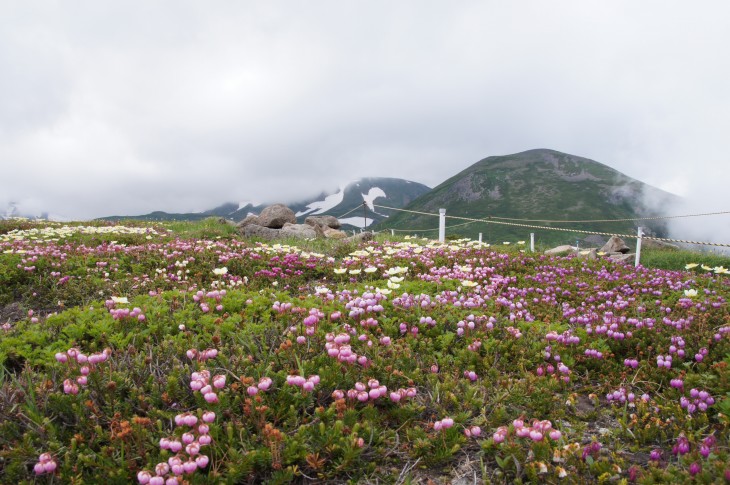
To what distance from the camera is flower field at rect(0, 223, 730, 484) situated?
2514 mm

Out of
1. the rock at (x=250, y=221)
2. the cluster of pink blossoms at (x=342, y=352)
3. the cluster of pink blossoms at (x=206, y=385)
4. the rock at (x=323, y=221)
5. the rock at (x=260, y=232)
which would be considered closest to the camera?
the cluster of pink blossoms at (x=206, y=385)

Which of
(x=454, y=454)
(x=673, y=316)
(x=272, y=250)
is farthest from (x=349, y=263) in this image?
(x=454, y=454)

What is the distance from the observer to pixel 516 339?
438 cm

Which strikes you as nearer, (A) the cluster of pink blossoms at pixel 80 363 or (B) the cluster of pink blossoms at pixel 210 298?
(A) the cluster of pink blossoms at pixel 80 363

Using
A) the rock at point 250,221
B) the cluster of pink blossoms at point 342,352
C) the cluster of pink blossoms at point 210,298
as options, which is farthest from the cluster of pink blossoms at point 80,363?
the rock at point 250,221

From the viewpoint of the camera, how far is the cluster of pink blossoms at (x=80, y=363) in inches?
110

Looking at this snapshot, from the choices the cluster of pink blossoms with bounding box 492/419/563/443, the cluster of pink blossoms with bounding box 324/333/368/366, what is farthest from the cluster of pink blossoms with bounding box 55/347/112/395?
the cluster of pink blossoms with bounding box 492/419/563/443

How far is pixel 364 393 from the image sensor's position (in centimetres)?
291

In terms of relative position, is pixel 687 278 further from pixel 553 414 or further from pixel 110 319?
pixel 110 319

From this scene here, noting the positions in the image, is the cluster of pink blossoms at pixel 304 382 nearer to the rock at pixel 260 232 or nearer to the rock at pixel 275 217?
the rock at pixel 260 232

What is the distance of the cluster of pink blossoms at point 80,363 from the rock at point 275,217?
57.7 ft

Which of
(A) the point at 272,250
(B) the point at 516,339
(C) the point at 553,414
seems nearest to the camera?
(C) the point at 553,414

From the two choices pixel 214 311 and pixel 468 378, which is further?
pixel 214 311

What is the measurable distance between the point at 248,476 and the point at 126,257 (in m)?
8.05
